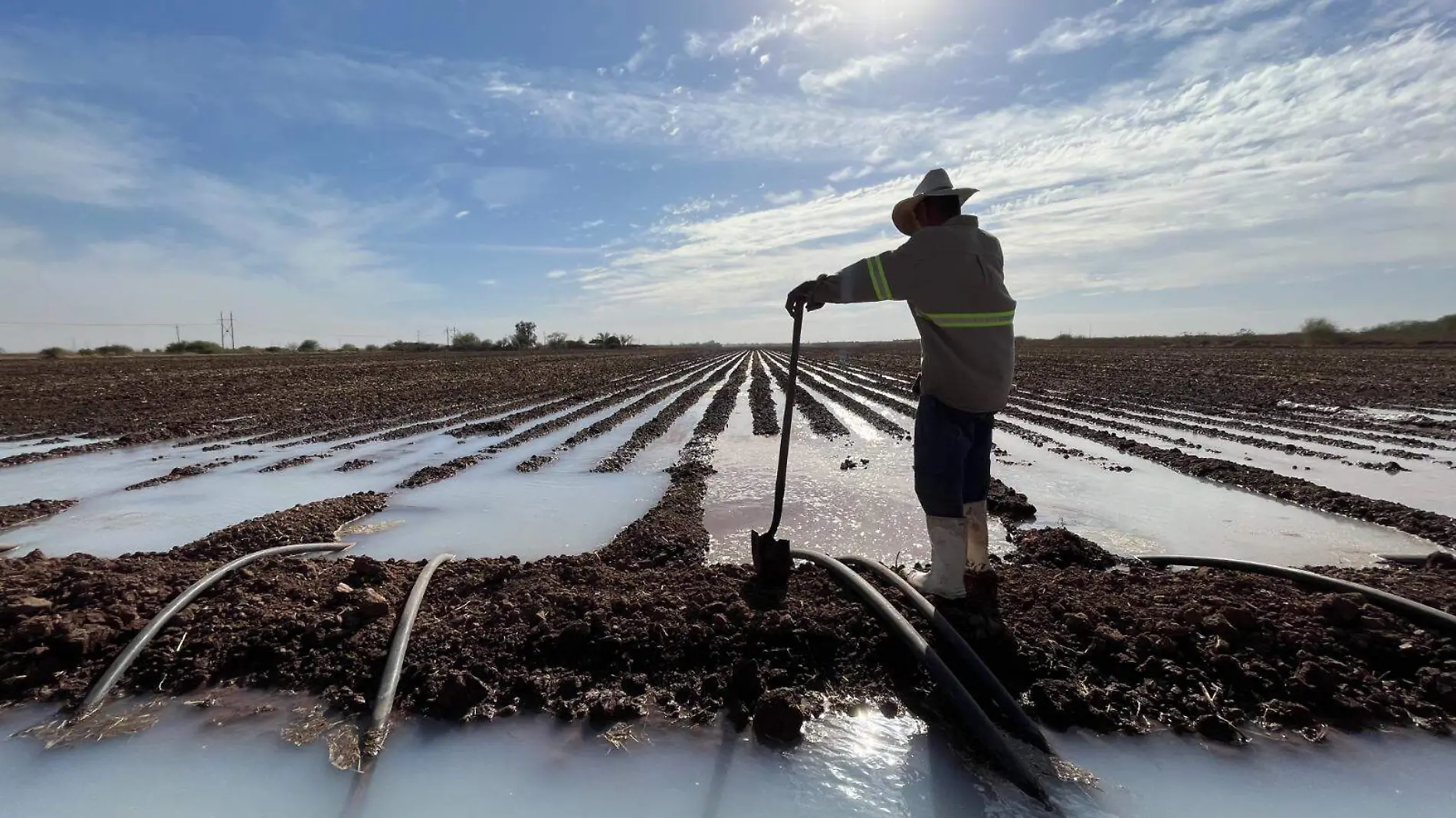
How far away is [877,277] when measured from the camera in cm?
277

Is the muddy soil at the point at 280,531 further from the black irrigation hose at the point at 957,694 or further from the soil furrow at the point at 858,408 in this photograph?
the soil furrow at the point at 858,408

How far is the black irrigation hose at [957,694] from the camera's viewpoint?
6.02 ft

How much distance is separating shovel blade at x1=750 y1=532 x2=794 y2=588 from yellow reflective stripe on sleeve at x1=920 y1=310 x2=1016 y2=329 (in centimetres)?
117

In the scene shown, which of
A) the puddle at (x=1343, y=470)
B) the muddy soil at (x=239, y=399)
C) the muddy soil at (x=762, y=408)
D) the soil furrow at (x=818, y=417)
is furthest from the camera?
the muddy soil at (x=239, y=399)

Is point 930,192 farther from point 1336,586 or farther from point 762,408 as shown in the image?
point 762,408

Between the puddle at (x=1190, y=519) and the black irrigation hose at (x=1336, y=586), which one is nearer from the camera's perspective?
the black irrigation hose at (x=1336, y=586)

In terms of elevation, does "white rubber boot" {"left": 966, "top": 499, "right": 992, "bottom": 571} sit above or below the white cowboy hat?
below

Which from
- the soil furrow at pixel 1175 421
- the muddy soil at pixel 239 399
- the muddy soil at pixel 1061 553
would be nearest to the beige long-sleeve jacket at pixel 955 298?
the muddy soil at pixel 1061 553

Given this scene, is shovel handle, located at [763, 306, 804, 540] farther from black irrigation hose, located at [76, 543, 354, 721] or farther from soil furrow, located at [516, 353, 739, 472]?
soil furrow, located at [516, 353, 739, 472]

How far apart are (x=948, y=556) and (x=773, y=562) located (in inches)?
29.9

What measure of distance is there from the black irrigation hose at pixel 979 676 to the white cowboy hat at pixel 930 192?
157 centimetres

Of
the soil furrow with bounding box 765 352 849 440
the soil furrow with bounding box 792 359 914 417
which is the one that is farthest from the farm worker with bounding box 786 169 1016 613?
the soil furrow with bounding box 792 359 914 417

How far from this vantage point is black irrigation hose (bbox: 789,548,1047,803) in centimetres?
183

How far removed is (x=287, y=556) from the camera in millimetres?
3830
